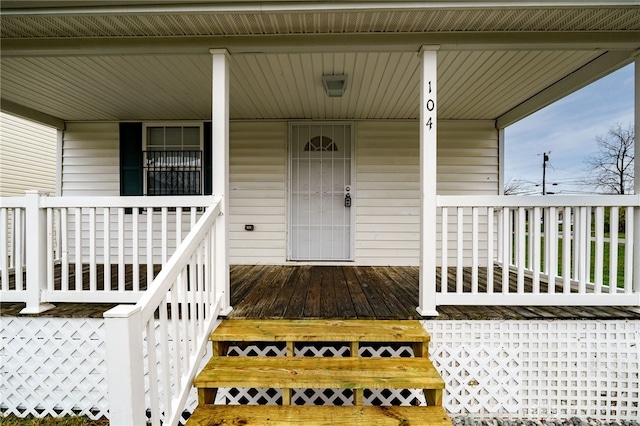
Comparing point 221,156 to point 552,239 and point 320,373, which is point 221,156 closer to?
point 320,373

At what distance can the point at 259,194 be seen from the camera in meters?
4.59

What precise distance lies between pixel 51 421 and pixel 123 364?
1.97 meters

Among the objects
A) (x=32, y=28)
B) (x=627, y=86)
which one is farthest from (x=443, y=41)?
(x=627, y=86)

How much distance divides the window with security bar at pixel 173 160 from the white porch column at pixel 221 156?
7.44ft

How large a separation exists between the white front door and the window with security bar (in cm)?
142

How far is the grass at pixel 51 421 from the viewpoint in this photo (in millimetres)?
2340

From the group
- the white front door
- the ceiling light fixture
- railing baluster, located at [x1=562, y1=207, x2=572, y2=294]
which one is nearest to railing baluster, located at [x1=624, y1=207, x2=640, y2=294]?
railing baluster, located at [x1=562, y1=207, x2=572, y2=294]

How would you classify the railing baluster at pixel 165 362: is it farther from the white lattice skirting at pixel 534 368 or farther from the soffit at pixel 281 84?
the soffit at pixel 281 84

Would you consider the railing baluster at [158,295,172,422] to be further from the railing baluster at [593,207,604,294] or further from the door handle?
the door handle

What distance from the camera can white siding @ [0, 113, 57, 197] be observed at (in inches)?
263

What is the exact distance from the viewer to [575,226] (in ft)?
8.18

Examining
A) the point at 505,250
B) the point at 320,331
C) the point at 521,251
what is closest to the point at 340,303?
the point at 320,331

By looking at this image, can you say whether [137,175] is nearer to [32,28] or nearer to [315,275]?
[32,28]

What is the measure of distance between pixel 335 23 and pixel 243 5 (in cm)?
67
